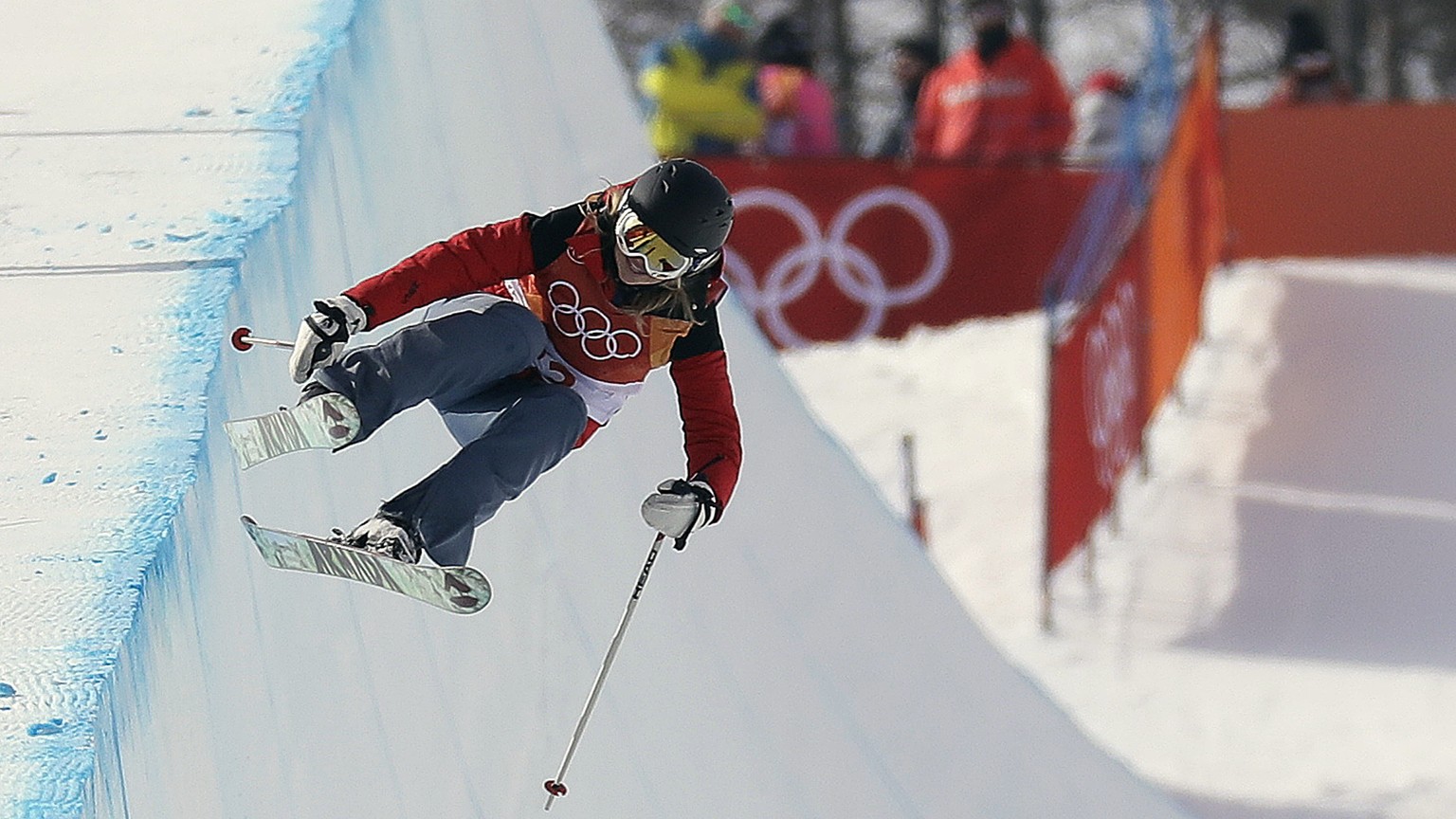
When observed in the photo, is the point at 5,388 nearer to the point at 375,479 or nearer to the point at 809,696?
the point at 375,479

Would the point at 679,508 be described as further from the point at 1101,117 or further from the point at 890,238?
the point at 1101,117

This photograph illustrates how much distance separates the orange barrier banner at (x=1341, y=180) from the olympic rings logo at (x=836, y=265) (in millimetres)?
2425

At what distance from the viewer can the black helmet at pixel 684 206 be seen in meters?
3.11

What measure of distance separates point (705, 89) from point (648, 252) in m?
8.81

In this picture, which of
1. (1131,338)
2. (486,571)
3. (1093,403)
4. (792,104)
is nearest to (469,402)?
(486,571)

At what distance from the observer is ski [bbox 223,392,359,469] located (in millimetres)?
2934

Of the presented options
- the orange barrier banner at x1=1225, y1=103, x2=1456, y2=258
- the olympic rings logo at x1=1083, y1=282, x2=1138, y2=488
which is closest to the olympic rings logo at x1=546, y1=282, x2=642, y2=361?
the olympic rings logo at x1=1083, y1=282, x2=1138, y2=488

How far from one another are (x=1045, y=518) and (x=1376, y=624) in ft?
5.76

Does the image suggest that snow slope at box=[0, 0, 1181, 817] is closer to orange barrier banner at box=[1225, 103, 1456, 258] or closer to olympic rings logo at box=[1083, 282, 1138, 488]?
olympic rings logo at box=[1083, 282, 1138, 488]

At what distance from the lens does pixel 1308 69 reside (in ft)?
43.9

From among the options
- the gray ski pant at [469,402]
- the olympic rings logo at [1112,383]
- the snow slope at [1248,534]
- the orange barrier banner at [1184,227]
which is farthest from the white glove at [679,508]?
the orange barrier banner at [1184,227]

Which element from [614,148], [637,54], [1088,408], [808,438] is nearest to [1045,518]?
[1088,408]

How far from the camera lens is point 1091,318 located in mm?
7984

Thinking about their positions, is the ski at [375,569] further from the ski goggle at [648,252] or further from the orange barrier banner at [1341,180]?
the orange barrier banner at [1341,180]
